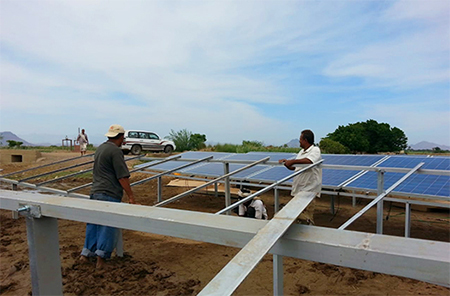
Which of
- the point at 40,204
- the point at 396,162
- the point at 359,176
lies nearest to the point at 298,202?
the point at 40,204

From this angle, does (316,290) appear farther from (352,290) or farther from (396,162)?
(396,162)

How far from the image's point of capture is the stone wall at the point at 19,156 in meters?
16.7

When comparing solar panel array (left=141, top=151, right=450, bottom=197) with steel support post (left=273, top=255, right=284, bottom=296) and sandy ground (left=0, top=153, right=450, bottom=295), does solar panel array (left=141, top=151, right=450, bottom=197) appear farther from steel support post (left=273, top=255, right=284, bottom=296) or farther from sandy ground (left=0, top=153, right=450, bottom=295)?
steel support post (left=273, top=255, right=284, bottom=296)

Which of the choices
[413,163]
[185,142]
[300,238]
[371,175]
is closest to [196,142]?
[185,142]

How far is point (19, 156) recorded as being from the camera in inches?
690

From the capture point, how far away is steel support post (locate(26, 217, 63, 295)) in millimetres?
1346

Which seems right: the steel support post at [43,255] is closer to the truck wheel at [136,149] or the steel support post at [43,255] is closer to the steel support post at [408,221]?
the steel support post at [408,221]

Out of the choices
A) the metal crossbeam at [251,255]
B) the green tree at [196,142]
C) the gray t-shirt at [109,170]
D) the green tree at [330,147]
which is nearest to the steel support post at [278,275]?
the metal crossbeam at [251,255]

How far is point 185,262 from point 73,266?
1351 millimetres

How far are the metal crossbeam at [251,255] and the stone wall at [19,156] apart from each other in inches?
742

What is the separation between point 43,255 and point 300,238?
1171 millimetres

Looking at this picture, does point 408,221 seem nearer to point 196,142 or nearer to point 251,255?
point 251,255

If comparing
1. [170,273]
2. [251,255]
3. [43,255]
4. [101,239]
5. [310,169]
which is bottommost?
[170,273]

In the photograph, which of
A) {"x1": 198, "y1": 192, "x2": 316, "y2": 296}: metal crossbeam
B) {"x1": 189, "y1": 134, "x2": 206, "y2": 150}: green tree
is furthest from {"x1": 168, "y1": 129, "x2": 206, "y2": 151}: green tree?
{"x1": 198, "y1": 192, "x2": 316, "y2": 296}: metal crossbeam
